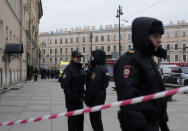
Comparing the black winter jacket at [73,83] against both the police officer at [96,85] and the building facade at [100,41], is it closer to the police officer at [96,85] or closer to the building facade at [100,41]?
the police officer at [96,85]

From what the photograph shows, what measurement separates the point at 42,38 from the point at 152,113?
109 m

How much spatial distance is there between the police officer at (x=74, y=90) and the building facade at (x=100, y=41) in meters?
79.2

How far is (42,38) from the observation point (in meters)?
110

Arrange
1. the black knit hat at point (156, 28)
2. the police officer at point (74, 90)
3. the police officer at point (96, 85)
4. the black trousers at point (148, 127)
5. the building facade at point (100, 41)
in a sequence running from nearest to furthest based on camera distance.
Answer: the black trousers at point (148, 127) < the black knit hat at point (156, 28) < the police officer at point (96, 85) < the police officer at point (74, 90) < the building facade at point (100, 41)

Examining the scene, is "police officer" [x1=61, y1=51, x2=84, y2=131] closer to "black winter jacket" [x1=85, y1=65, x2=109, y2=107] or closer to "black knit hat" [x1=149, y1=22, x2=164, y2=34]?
"black winter jacket" [x1=85, y1=65, x2=109, y2=107]

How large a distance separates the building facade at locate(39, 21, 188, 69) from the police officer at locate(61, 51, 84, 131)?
79.2 metres

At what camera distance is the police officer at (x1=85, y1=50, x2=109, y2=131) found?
18.0ft

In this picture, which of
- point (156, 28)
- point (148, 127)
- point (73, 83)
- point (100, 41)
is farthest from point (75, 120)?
point (100, 41)

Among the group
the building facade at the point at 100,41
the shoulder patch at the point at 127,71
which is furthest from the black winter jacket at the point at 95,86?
the building facade at the point at 100,41

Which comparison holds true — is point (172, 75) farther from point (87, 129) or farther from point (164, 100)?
point (164, 100)

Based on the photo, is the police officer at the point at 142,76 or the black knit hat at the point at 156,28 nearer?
the police officer at the point at 142,76

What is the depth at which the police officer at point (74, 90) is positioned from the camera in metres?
5.59

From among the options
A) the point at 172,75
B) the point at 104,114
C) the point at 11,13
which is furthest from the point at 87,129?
the point at 11,13

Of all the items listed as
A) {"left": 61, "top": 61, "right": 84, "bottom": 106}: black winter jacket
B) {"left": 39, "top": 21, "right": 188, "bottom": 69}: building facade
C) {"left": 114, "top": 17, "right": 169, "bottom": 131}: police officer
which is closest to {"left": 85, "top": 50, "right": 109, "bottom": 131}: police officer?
{"left": 61, "top": 61, "right": 84, "bottom": 106}: black winter jacket
